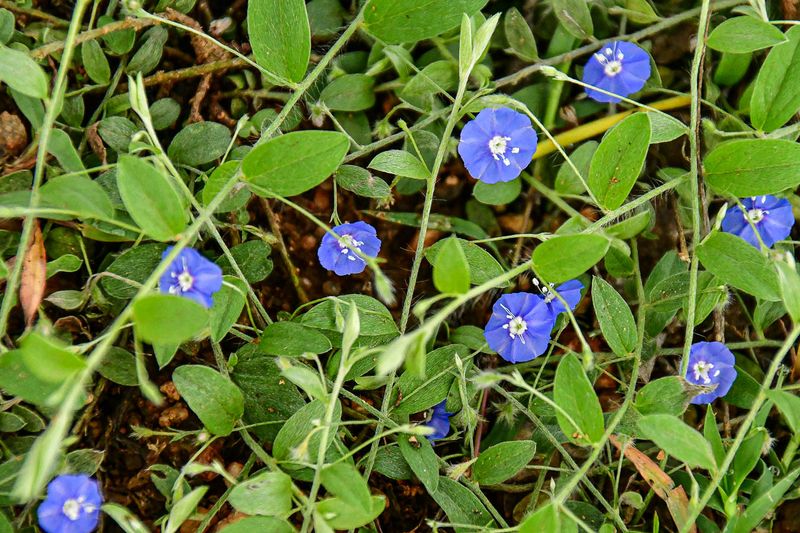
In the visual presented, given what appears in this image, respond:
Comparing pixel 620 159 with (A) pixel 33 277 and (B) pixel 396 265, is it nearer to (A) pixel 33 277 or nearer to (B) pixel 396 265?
(B) pixel 396 265

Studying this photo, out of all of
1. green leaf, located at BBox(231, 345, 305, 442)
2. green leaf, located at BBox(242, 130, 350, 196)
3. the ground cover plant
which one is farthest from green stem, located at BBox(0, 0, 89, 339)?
green leaf, located at BBox(231, 345, 305, 442)

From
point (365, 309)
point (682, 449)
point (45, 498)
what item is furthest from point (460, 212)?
point (45, 498)

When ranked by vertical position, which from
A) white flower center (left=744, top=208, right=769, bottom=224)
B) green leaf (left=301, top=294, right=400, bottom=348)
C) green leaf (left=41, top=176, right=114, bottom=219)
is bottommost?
green leaf (left=301, top=294, right=400, bottom=348)

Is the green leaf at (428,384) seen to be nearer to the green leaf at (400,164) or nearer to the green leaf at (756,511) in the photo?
the green leaf at (400,164)

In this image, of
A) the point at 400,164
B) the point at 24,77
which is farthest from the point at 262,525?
the point at 24,77

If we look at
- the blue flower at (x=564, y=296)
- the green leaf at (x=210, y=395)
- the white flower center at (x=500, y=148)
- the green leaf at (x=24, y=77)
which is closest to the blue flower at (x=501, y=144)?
the white flower center at (x=500, y=148)

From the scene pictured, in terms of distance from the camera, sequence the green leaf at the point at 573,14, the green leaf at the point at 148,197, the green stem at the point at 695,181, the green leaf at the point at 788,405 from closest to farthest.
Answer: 1. the green leaf at the point at 148,197
2. the green leaf at the point at 788,405
3. the green stem at the point at 695,181
4. the green leaf at the point at 573,14

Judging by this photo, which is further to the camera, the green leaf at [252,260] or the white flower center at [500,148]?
the white flower center at [500,148]

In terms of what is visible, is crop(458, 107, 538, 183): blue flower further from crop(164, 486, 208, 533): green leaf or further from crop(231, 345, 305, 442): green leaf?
crop(164, 486, 208, 533): green leaf
